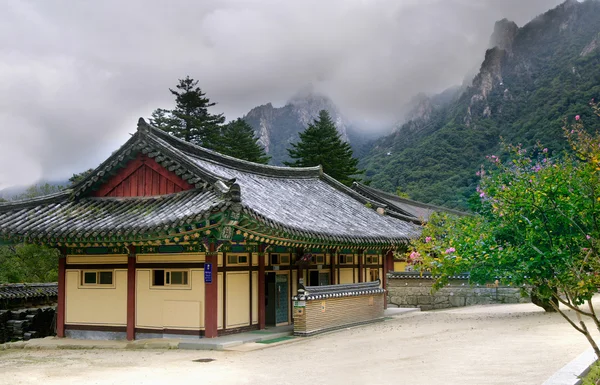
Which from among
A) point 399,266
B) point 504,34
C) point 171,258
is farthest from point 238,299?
point 504,34

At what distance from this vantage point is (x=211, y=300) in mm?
14742

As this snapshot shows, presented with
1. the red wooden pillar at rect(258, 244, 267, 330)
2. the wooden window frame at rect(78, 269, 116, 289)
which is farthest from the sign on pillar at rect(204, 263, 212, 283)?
the wooden window frame at rect(78, 269, 116, 289)

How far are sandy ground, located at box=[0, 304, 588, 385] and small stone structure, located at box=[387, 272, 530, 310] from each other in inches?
331

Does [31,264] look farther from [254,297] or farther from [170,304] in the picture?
→ [254,297]

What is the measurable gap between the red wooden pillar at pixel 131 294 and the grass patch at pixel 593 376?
37.0ft

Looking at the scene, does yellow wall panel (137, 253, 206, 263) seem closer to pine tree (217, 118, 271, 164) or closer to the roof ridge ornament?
the roof ridge ornament

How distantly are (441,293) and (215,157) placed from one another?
12036 mm

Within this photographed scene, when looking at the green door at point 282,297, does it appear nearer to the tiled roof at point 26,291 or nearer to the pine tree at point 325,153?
the tiled roof at point 26,291

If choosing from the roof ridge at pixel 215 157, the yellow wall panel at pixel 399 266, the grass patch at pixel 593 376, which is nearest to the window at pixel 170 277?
the roof ridge at pixel 215 157

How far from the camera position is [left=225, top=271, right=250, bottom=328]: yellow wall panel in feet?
51.2

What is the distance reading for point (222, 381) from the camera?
10.0 metres

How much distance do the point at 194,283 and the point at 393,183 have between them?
50.7 metres

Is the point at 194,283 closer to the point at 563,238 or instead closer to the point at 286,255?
the point at 286,255

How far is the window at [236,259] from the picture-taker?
1580 cm
